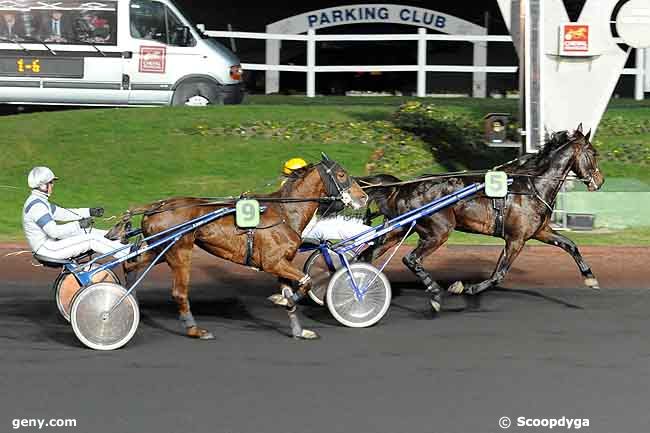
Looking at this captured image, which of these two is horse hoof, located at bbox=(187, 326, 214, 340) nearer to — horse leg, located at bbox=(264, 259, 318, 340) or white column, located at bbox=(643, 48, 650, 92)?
horse leg, located at bbox=(264, 259, 318, 340)

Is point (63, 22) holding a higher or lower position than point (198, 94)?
higher

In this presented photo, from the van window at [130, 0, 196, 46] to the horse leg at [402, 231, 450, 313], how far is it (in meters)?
10.3

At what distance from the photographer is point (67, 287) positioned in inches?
409

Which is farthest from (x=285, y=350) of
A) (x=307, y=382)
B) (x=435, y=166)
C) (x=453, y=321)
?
(x=435, y=166)

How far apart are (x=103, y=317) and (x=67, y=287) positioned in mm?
1029

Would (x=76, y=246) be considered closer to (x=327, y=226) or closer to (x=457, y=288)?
(x=327, y=226)

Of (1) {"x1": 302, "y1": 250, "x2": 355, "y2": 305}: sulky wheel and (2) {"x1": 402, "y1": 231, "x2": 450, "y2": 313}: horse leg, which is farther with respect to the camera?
(1) {"x1": 302, "y1": 250, "x2": 355, "y2": 305}: sulky wheel

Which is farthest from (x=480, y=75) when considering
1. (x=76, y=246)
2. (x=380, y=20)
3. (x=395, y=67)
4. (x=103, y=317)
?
(x=103, y=317)

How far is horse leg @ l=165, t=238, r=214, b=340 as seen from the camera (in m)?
9.89

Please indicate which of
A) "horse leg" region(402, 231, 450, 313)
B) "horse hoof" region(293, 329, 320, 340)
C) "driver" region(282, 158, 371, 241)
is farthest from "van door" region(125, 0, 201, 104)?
"horse hoof" region(293, 329, 320, 340)

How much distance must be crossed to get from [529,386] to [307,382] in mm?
1530

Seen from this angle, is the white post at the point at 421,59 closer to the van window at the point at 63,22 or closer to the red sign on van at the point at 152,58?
the red sign on van at the point at 152,58

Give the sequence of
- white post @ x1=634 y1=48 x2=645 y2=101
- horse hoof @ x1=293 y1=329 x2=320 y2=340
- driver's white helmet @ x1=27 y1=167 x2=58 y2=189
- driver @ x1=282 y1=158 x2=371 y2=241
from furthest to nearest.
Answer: white post @ x1=634 y1=48 x2=645 y2=101 < driver @ x1=282 y1=158 x2=371 y2=241 < horse hoof @ x1=293 y1=329 x2=320 y2=340 < driver's white helmet @ x1=27 y1=167 x2=58 y2=189

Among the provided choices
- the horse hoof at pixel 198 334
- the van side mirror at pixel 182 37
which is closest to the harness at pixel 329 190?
the horse hoof at pixel 198 334
